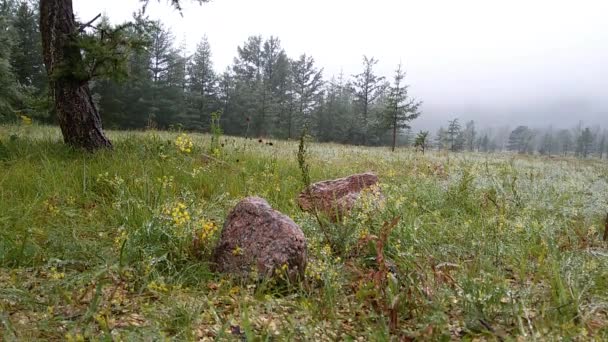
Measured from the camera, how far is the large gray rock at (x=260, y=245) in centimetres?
221

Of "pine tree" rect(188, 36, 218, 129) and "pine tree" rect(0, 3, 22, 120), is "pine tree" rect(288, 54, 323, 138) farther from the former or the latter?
"pine tree" rect(0, 3, 22, 120)

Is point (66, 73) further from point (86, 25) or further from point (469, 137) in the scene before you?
point (469, 137)

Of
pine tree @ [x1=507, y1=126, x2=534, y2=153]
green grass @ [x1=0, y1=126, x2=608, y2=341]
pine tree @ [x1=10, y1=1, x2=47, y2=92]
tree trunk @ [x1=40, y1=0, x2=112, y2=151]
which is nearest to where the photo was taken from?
green grass @ [x1=0, y1=126, x2=608, y2=341]

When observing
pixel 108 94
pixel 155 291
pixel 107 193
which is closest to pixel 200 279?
pixel 155 291

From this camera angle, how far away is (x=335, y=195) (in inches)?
161

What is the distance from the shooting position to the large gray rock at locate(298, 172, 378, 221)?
353 centimetres

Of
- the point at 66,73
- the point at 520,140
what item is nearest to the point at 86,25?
the point at 66,73

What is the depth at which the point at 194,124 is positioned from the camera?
1727 inches

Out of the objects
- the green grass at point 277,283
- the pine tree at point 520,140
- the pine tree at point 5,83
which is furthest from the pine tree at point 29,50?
the pine tree at point 520,140

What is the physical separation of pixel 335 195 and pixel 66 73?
4.64 m

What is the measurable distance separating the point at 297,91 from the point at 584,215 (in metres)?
49.9

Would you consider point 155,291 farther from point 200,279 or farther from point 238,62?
point 238,62

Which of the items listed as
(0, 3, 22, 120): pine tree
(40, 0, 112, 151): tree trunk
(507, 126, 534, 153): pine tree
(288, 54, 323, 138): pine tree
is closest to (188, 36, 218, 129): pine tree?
(288, 54, 323, 138): pine tree

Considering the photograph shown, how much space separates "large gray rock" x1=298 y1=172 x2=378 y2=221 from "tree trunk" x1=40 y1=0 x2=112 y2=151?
392 cm
